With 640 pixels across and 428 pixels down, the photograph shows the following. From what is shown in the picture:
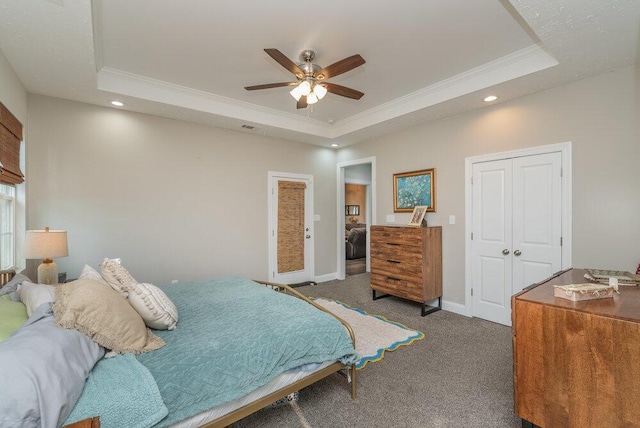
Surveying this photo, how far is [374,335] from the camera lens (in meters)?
3.03

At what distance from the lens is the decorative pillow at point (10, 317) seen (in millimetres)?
1239

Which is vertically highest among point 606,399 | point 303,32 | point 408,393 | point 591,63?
Answer: point 303,32

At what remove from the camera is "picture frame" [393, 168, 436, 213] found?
4020 mm

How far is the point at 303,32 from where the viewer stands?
2.41 m

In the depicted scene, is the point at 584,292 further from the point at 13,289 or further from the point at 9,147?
the point at 9,147

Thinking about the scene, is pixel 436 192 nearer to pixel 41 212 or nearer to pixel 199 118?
pixel 199 118

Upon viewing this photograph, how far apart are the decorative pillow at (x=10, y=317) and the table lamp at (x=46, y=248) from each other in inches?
35.4

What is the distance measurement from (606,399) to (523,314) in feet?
1.47

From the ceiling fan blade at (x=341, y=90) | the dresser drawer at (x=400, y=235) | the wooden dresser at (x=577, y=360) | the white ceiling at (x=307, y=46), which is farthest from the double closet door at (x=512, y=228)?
the ceiling fan blade at (x=341, y=90)

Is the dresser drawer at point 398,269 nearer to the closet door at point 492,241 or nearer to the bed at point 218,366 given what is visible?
the closet door at point 492,241

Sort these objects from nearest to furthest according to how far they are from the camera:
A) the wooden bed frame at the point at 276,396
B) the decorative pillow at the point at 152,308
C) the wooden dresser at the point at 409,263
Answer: the wooden bed frame at the point at 276,396
the decorative pillow at the point at 152,308
the wooden dresser at the point at 409,263

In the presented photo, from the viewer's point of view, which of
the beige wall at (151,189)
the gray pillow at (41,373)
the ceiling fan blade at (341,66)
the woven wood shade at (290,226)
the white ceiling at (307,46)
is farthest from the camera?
the woven wood shade at (290,226)

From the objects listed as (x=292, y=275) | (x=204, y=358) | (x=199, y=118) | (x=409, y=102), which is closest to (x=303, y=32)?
(x=409, y=102)

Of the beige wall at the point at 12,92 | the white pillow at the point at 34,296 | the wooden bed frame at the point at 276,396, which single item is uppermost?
the beige wall at the point at 12,92
